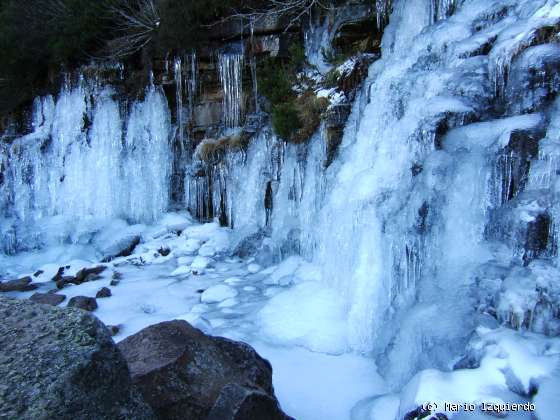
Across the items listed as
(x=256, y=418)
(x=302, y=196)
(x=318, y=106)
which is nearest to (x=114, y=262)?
(x=302, y=196)

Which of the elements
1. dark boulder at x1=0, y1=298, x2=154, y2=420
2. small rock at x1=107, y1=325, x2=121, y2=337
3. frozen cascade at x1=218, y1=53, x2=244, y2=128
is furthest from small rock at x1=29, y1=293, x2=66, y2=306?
frozen cascade at x1=218, y1=53, x2=244, y2=128

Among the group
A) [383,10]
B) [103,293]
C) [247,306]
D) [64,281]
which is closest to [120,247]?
[64,281]

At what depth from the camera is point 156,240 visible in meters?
10.5

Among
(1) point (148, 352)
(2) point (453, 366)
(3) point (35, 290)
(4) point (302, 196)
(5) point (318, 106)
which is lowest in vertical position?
(3) point (35, 290)

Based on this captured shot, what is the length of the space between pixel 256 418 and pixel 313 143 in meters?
6.09

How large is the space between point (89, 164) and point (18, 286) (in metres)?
5.00

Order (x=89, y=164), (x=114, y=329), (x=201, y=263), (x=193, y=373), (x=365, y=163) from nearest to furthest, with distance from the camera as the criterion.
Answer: (x=193, y=373) → (x=114, y=329) → (x=365, y=163) → (x=201, y=263) → (x=89, y=164)

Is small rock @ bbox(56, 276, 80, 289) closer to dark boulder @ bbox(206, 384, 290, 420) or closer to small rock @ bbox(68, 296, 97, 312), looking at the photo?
small rock @ bbox(68, 296, 97, 312)

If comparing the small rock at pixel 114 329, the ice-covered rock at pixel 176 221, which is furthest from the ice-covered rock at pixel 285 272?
the ice-covered rock at pixel 176 221

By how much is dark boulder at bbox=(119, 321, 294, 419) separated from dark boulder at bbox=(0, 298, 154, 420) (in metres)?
0.63

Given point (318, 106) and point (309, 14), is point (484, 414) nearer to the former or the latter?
point (318, 106)

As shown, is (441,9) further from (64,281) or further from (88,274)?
(64,281)

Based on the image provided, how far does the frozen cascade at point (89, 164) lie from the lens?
39.5ft

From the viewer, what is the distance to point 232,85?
36.9ft
